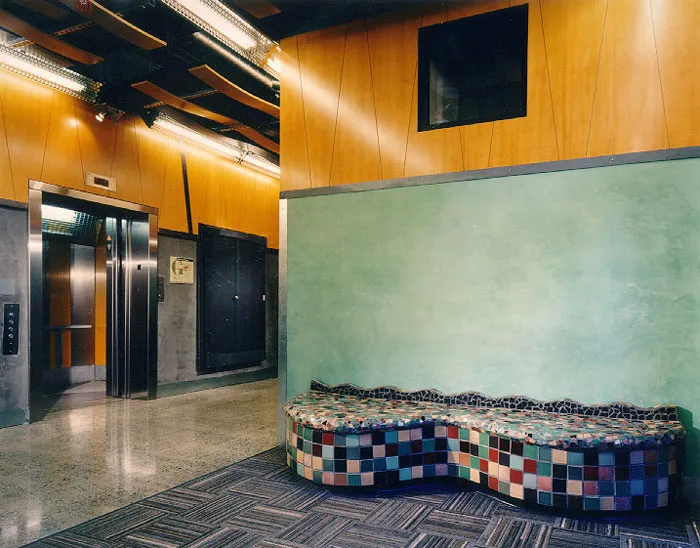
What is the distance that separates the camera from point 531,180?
3.55 meters

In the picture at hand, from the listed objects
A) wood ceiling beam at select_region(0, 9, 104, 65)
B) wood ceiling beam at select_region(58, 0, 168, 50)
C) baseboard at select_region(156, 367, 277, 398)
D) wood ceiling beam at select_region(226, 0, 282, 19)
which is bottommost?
baseboard at select_region(156, 367, 277, 398)

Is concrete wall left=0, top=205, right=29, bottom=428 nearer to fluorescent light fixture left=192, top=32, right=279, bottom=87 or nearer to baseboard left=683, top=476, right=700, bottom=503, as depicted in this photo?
fluorescent light fixture left=192, top=32, right=279, bottom=87

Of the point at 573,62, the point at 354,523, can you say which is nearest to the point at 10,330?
the point at 354,523

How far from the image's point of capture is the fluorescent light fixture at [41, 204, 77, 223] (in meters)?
6.98

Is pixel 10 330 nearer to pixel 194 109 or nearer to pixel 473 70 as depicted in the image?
pixel 194 109

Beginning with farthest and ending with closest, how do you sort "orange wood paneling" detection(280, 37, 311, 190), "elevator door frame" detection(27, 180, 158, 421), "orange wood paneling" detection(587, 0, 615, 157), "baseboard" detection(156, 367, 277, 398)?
"baseboard" detection(156, 367, 277, 398) < "elevator door frame" detection(27, 180, 158, 421) < "orange wood paneling" detection(280, 37, 311, 190) < "orange wood paneling" detection(587, 0, 615, 157)

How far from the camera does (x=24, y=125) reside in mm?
5145

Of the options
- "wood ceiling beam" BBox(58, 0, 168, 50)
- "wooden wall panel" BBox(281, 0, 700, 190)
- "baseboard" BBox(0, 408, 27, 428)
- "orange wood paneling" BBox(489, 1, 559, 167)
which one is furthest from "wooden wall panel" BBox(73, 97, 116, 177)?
"orange wood paneling" BBox(489, 1, 559, 167)

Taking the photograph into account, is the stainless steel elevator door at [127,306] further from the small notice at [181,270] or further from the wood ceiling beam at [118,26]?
the wood ceiling beam at [118,26]

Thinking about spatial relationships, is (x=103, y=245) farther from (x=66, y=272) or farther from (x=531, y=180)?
(x=531, y=180)

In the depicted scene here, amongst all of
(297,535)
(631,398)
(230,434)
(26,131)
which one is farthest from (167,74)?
(631,398)

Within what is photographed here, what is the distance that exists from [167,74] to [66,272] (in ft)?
13.3

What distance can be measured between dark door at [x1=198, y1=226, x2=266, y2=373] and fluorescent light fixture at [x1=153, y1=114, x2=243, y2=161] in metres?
1.16

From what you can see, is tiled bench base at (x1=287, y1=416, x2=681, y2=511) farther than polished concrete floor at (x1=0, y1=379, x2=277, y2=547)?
No
